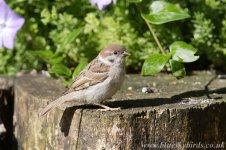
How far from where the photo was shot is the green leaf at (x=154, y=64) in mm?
3824

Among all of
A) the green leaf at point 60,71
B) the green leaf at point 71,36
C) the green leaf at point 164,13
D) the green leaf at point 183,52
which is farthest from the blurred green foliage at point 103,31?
the green leaf at point 183,52

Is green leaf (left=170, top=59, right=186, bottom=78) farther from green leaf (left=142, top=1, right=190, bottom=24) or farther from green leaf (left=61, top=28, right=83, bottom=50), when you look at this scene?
green leaf (left=61, top=28, right=83, bottom=50)

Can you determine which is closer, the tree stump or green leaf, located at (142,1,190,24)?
the tree stump

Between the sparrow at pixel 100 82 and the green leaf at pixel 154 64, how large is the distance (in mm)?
173

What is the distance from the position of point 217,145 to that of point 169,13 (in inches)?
38.1

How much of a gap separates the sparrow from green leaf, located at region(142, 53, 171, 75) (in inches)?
6.8

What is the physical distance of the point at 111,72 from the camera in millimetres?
3674

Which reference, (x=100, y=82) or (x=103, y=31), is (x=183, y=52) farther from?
(x=103, y=31)

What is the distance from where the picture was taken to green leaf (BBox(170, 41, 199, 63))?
3898mm

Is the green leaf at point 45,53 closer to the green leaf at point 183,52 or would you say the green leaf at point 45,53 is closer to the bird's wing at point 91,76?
the bird's wing at point 91,76

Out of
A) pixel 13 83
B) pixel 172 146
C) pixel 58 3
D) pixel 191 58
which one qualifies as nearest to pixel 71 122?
pixel 172 146

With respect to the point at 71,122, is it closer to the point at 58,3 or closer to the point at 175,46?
the point at 175,46

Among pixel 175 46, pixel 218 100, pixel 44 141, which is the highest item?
pixel 175 46

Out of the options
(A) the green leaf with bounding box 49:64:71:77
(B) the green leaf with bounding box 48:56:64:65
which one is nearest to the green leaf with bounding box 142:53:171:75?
(A) the green leaf with bounding box 49:64:71:77
